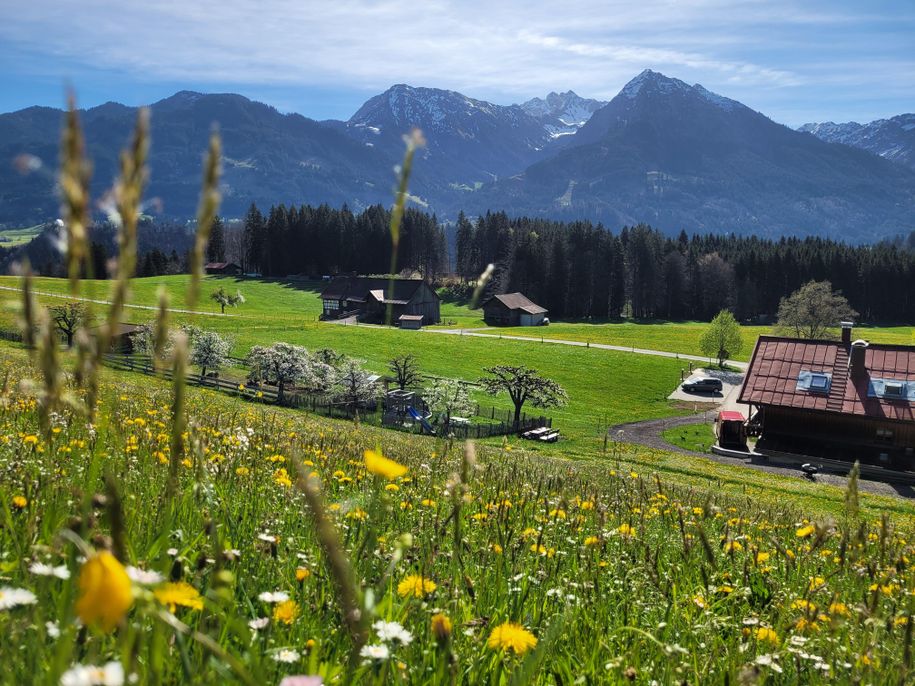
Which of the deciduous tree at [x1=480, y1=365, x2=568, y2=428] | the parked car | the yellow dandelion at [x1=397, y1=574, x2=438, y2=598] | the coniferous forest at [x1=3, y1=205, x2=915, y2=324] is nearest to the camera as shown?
the yellow dandelion at [x1=397, y1=574, x2=438, y2=598]

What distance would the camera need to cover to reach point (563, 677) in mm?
2557

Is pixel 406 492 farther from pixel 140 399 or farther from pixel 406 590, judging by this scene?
pixel 140 399

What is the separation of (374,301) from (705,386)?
51.7m

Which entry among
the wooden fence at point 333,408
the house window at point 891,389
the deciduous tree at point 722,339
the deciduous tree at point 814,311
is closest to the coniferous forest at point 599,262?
the deciduous tree at point 814,311

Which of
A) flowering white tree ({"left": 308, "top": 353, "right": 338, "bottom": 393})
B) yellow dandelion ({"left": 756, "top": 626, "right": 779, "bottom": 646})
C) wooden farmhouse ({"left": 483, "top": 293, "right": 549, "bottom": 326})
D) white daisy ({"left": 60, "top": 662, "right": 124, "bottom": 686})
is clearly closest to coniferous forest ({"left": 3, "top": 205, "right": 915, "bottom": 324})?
wooden farmhouse ({"left": 483, "top": 293, "right": 549, "bottom": 326})

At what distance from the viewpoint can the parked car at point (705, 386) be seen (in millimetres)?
59000

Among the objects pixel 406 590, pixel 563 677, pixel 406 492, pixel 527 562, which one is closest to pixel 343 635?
pixel 406 590

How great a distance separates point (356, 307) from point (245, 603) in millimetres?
98432

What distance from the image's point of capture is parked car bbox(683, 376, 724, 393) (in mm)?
59000

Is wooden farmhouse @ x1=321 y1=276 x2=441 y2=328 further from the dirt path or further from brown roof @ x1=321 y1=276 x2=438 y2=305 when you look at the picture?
the dirt path

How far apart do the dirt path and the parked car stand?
7.00m


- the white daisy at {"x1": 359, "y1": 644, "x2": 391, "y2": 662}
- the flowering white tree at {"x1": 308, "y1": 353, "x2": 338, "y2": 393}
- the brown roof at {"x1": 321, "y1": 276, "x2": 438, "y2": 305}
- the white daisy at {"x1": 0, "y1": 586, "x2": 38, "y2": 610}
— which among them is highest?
the brown roof at {"x1": 321, "y1": 276, "x2": 438, "y2": 305}

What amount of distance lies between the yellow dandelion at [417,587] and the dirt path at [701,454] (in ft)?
93.7

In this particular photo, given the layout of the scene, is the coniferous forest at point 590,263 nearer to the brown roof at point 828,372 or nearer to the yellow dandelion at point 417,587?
the brown roof at point 828,372
